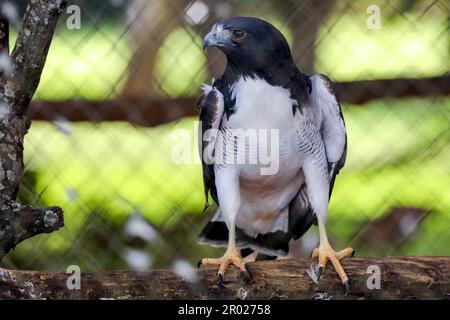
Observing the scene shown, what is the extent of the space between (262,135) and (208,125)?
0.50ft

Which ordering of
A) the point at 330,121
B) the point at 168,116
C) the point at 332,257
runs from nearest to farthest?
the point at 332,257, the point at 330,121, the point at 168,116

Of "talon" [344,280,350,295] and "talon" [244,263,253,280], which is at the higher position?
"talon" [244,263,253,280]

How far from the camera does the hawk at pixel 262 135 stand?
244 cm

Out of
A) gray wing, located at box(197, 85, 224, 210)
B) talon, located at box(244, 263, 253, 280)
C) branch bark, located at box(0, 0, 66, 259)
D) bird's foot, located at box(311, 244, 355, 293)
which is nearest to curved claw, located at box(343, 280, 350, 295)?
bird's foot, located at box(311, 244, 355, 293)

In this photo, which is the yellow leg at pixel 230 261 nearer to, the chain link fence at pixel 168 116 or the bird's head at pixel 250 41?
the chain link fence at pixel 168 116

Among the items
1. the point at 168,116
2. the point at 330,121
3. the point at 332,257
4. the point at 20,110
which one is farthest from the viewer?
the point at 168,116

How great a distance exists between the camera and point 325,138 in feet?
8.60

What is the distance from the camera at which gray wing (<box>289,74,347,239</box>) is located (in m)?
2.54

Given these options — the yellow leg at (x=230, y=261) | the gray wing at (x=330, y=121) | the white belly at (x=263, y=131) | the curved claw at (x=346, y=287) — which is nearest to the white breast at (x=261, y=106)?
the white belly at (x=263, y=131)

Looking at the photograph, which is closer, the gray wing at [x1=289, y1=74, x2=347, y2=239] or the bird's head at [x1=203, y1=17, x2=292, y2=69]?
the bird's head at [x1=203, y1=17, x2=292, y2=69]

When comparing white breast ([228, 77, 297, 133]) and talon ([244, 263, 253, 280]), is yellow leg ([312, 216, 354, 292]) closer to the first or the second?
talon ([244, 263, 253, 280])

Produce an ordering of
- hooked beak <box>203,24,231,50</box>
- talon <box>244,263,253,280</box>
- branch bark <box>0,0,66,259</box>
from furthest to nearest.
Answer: hooked beak <box>203,24,231,50</box> → talon <box>244,263,253,280</box> → branch bark <box>0,0,66,259</box>

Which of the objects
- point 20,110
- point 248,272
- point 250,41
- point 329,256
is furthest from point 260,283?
point 20,110

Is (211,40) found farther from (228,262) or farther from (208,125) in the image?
(228,262)
